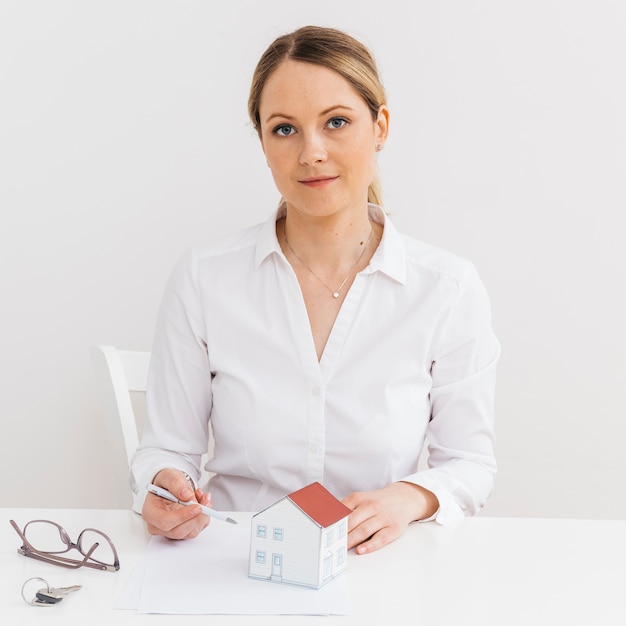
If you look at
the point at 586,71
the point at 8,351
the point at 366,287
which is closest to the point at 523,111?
the point at 586,71

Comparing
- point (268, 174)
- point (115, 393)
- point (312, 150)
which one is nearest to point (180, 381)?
point (115, 393)

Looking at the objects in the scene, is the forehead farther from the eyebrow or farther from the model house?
the model house

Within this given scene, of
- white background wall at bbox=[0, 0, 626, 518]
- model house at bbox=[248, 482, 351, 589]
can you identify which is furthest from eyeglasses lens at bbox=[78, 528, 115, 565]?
white background wall at bbox=[0, 0, 626, 518]

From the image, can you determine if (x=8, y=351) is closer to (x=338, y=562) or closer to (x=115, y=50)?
(x=115, y=50)

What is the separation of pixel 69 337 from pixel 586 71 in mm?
1373

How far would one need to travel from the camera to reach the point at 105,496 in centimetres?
221

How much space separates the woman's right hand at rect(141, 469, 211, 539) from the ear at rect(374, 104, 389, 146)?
2.31 feet

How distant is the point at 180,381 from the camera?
1.55 m

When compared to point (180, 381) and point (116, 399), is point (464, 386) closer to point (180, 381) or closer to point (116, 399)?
point (180, 381)

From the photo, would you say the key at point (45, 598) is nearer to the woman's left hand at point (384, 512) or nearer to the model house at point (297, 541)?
the model house at point (297, 541)

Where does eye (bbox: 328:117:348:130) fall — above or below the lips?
above

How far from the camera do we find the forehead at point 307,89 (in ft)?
4.75

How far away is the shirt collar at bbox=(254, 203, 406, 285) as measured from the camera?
60.6 inches

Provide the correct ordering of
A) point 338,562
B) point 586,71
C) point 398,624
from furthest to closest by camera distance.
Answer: point 586,71 < point 338,562 < point 398,624
